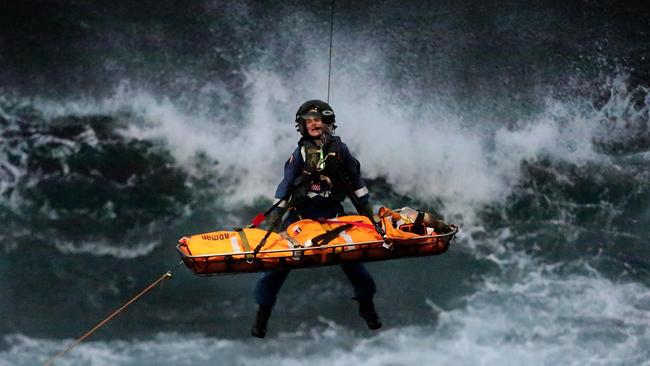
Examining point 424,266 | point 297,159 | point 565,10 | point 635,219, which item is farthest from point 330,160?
point 424,266

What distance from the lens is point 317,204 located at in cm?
877

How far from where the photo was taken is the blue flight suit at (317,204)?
8492mm

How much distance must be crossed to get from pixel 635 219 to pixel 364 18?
11.1 metres

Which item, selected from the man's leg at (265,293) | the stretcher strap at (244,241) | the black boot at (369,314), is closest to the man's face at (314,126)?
the stretcher strap at (244,241)

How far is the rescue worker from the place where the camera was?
27.6ft

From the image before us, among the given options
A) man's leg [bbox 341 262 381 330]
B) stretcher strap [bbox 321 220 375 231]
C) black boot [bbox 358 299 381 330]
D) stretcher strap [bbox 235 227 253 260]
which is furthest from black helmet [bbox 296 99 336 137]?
black boot [bbox 358 299 381 330]

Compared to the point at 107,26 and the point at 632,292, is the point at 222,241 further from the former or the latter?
the point at 632,292

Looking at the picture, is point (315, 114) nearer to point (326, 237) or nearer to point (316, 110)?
point (316, 110)

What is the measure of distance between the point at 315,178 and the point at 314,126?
0.46m

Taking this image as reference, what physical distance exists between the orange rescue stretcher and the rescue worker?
0.60ft

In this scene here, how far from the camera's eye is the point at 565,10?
59.2 ft

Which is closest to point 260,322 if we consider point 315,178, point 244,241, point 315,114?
point 244,241

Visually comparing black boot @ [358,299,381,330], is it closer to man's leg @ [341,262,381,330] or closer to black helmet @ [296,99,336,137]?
man's leg @ [341,262,381,330]

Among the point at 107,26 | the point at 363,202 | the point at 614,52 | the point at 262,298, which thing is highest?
the point at 107,26
